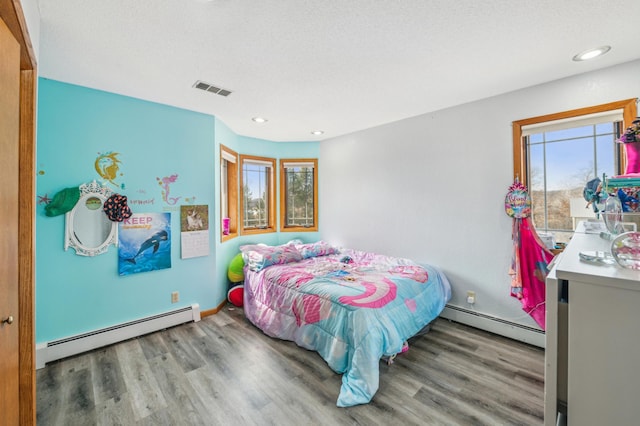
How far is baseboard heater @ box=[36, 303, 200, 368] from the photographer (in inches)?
89.3

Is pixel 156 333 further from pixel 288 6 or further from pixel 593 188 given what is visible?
pixel 593 188

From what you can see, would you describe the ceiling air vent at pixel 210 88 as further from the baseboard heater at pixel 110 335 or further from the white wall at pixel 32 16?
the baseboard heater at pixel 110 335

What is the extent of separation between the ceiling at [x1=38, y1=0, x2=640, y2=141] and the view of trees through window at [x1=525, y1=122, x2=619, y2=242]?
991 millimetres

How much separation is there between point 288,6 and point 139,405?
276 cm

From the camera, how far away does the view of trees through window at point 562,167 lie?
2.79 metres

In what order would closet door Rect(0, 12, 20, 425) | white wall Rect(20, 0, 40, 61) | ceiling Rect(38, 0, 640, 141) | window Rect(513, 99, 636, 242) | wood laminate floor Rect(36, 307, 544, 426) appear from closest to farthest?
closet door Rect(0, 12, 20, 425) → white wall Rect(20, 0, 40, 61) → ceiling Rect(38, 0, 640, 141) → wood laminate floor Rect(36, 307, 544, 426) → window Rect(513, 99, 636, 242)

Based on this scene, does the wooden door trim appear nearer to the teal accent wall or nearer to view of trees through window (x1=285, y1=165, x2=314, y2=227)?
the teal accent wall

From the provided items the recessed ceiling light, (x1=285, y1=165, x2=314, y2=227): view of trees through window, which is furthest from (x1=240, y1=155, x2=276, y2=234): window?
the recessed ceiling light

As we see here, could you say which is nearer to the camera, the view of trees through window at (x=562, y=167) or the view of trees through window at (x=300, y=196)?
the view of trees through window at (x=562, y=167)

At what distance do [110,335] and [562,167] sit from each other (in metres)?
5.40

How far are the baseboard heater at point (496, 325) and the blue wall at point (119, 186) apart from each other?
2.93 m

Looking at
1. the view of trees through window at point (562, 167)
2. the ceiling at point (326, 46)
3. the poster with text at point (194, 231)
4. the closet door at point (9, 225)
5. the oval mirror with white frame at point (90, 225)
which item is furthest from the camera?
the poster with text at point (194, 231)

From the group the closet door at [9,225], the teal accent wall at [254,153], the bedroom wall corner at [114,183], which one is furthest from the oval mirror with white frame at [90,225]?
the closet door at [9,225]

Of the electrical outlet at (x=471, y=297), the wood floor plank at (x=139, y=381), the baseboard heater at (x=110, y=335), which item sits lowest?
the wood floor plank at (x=139, y=381)
